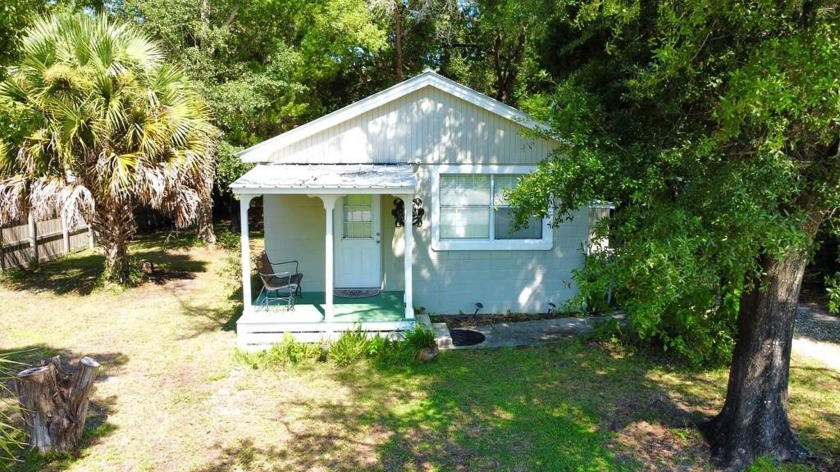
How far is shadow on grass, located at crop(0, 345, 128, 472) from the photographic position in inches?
209

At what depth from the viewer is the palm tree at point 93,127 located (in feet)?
34.4

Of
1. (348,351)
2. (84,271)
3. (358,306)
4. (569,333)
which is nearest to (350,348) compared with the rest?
(348,351)

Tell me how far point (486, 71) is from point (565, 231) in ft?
46.9

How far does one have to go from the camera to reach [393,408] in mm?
6578

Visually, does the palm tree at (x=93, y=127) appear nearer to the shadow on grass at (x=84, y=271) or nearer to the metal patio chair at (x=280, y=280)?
the shadow on grass at (x=84, y=271)

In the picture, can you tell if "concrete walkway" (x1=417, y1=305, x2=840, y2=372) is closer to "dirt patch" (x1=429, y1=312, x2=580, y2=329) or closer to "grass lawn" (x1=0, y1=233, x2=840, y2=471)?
"dirt patch" (x1=429, y1=312, x2=580, y2=329)

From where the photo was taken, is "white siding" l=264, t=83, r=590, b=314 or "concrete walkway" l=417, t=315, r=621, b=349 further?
"white siding" l=264, t=83, r=590, b=314

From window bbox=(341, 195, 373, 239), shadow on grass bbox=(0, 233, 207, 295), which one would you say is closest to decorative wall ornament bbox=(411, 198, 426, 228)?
window bbox=(341, 195, 373, 239)

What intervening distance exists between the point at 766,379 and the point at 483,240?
5.70 m

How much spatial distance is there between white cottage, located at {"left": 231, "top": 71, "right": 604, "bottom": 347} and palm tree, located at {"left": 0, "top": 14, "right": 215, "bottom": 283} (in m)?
2.49

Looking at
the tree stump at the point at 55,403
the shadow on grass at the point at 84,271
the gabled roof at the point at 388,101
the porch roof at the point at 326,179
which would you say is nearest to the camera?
the tree stump at the point at 55,403

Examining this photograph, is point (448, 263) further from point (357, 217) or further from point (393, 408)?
point (393, 408)

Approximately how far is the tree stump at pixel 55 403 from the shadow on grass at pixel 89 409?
10 centimetres

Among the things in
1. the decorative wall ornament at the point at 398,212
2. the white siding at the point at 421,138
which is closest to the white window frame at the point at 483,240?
the white siding at the point at 421,138
